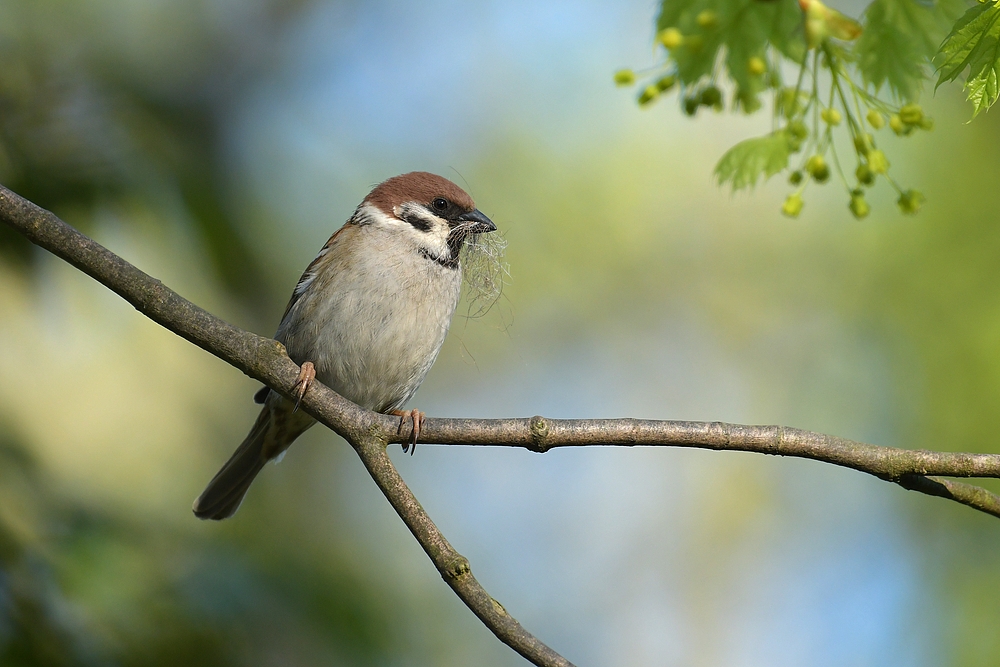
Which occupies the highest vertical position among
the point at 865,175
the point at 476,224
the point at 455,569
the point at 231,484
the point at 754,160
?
the point at 476,224

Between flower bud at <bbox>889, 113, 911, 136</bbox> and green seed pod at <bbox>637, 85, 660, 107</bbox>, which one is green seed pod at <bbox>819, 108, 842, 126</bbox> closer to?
flower bud at <bbox>889, 113, 911, 136</bbox>

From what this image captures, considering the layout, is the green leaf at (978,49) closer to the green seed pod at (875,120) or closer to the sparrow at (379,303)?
the green seed pod at (875,120)

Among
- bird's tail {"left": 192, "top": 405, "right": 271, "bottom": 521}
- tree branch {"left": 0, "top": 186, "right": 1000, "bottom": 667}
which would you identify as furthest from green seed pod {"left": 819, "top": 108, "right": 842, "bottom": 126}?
bird's tail {"left": 192, "top": 405, "right": 271, "bottom": 521}

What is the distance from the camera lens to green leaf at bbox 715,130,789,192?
297 centimetres

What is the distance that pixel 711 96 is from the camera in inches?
110

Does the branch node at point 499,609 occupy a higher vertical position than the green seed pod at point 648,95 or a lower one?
lower

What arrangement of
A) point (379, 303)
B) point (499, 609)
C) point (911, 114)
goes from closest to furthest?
1. point (499, 609)
2. point (911, 114)
3. point (379, 303)

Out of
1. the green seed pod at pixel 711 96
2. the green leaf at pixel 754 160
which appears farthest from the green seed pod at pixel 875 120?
the green seed pod at pixel 711 96

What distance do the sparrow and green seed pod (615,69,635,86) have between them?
1.71 meters

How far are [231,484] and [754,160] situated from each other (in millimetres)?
3381

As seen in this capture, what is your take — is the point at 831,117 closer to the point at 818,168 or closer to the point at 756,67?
the point at 818,168

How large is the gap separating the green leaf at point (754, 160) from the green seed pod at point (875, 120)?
0.30 metres

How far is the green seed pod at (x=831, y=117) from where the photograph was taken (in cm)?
274

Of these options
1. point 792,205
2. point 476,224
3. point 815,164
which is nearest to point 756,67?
point 815,164
